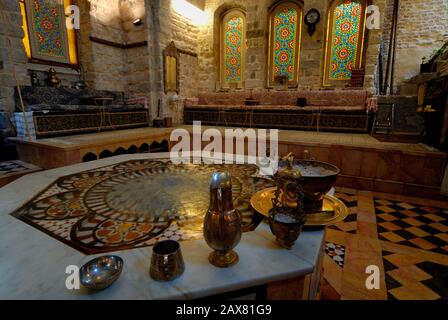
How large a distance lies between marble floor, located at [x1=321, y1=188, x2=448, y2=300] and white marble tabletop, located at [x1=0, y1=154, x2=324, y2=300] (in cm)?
101

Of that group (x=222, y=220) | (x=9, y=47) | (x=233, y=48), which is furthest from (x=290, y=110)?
(x=9, y=47)

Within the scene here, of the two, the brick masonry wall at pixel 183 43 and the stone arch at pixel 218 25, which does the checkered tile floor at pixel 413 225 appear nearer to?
the brick masonry wall at pixel 183 43

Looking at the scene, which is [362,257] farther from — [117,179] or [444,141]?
[444,141]

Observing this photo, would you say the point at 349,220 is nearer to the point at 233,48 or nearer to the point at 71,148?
the point at 71,148

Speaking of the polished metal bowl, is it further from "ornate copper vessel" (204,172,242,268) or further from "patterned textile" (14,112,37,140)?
"patterned textile" (14,112,37,140)

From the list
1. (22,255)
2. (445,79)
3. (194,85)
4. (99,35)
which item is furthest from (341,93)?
(22,255)

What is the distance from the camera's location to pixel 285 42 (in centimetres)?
717

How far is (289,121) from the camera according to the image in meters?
6.17

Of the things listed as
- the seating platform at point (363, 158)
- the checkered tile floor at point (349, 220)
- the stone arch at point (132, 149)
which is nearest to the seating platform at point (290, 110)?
the seating platform at point (363, 158)

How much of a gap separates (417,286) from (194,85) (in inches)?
295

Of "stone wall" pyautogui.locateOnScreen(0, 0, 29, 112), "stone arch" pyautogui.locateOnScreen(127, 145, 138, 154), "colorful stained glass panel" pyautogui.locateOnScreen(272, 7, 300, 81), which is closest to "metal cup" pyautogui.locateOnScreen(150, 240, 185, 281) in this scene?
"stone arch" pyautogui.locateOnScreen(127, 145, 138, 154)

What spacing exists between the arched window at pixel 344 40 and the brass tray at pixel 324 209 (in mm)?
6368

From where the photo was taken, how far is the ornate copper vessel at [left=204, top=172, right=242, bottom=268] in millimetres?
865
